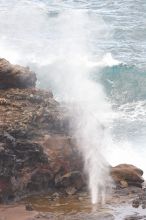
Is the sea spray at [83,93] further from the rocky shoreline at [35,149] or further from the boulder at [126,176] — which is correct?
the rocky shoreline at [35,149]

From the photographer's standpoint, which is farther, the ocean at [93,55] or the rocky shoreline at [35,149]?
the ocean at [93,55]

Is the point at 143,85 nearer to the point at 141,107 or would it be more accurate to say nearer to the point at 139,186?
the point at 141,107

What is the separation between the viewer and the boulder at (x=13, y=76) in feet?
58.1

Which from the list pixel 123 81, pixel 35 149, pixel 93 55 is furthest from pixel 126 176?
pixel 93 55

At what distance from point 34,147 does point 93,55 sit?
74.5 ft

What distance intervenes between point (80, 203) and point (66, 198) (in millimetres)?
538

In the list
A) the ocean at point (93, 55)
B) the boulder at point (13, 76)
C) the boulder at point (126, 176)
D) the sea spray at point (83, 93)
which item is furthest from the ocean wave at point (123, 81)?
the boulder at point (126, 176)

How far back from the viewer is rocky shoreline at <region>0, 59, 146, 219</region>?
15711 millimetres

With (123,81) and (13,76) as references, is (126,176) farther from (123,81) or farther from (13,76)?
(123,81)

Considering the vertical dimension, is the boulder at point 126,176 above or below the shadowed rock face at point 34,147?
below

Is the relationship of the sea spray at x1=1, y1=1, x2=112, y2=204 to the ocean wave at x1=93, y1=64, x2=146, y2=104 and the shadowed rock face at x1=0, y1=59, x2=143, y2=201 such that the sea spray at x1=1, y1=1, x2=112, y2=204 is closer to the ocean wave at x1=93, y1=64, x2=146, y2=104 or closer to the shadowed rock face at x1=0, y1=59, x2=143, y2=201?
the shadowed rock face at x1=0, y1=59, x2=143, y2=201

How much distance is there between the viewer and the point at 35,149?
16.1 meters

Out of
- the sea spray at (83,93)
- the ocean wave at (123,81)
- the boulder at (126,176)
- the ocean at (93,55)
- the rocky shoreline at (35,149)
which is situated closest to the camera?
the rocky shoreline at (35,149)

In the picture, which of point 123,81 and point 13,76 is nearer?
point 13,76
